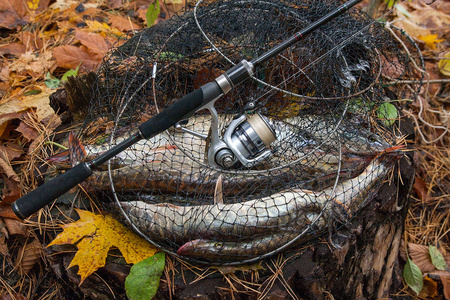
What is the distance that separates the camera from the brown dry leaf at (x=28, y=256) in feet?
7.87

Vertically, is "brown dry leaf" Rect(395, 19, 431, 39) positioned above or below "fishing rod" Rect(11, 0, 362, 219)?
below

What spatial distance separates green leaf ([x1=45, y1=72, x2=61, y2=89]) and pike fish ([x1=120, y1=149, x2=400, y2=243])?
1.79 m

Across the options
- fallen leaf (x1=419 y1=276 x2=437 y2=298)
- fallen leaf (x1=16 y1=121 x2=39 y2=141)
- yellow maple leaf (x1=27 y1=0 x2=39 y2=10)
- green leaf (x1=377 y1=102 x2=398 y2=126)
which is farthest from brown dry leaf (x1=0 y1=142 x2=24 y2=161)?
fallen leaf (x1=419 y1=276 x2=437 y2=298)

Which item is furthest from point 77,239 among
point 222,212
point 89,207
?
point 222,212

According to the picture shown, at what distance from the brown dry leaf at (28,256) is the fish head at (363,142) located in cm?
228

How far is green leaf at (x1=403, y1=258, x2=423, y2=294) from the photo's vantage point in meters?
2.87

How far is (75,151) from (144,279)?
0.93 m

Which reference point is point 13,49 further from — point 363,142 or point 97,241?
point 363,142

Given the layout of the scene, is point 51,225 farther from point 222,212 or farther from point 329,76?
point 329,76

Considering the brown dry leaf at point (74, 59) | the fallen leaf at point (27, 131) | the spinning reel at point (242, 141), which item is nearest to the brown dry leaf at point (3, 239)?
the fallen leaf at point (27, 131)

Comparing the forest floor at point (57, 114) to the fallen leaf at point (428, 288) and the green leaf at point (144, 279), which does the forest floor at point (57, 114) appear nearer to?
the fallen leaf at point (428, 288)

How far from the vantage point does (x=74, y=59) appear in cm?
336

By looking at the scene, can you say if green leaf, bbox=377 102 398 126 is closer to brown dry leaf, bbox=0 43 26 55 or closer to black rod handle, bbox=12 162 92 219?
black rod handle, bbox=12 162 92 219

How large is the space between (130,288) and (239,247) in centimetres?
65
